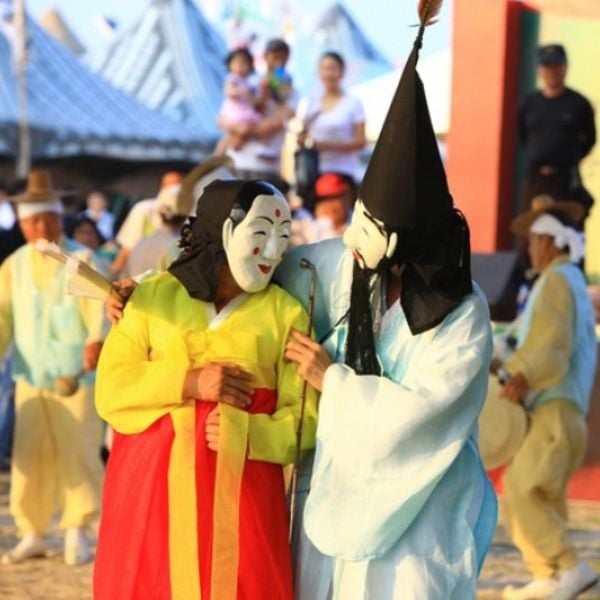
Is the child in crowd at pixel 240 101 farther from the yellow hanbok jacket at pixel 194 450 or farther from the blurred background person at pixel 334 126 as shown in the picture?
the yellow hanbok jacket at pixel 194 450

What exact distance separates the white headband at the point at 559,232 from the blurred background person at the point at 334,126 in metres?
4.07

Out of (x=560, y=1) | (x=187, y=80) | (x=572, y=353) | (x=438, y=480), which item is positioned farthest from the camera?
(x=187, y=80)

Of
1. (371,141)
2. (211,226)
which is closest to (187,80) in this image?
(371,141)

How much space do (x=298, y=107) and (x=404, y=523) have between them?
25.6 ft

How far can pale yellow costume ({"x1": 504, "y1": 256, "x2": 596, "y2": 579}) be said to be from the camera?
281 inches

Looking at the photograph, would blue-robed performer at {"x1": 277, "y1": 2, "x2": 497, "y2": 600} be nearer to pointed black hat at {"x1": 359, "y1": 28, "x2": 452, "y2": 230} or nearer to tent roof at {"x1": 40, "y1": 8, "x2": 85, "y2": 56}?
pointed black hat at {"x1": 359, "y1": 28, "x2": 452, "y2": 230}

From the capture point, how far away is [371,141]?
567 inches

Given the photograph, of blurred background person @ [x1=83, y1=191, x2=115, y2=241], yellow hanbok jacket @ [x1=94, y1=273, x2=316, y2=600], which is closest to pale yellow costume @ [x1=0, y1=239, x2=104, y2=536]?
yellow hanbok jacket @ [x1=94, y1=273, x2=316, y2=600]

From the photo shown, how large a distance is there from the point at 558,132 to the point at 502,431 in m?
3.84

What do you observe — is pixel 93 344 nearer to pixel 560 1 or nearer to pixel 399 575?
pixel 560 1

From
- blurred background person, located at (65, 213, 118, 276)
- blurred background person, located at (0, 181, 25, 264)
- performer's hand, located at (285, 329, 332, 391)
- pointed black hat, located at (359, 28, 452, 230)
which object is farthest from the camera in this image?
blurred background person, located at (65, 213, 118, 276)

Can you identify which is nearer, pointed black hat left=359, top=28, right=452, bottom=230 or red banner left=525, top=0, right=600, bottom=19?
pointed black hat left=359, top=28, right=452, bottom=230

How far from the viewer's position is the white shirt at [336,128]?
37.9 ft

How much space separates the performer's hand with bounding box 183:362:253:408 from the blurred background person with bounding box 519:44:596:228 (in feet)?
21.7
